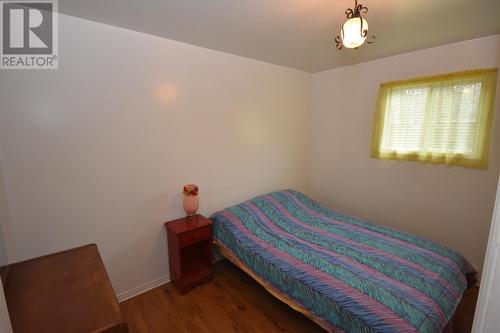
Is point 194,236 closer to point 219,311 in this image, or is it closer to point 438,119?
point 219,311

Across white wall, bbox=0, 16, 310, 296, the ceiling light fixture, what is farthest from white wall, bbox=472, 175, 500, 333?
white wall, bbox=0, 16, 310, 296

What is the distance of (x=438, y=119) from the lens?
2230 millimetres

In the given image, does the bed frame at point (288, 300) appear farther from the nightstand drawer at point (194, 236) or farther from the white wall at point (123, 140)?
the white wall at point (123, 140)

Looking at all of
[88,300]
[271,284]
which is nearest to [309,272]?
[271,284]

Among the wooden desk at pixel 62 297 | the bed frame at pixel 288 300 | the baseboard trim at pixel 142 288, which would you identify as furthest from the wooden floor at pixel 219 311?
the wooden desk at pixel 62 297

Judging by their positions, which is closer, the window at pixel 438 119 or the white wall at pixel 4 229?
the white wall at pixel 4 229

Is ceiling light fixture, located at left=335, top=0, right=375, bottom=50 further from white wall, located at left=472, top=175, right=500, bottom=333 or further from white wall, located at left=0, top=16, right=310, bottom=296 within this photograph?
white wall, located at left=0, top=16, right=310, bottom=296

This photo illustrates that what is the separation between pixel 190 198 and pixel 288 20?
1.74m

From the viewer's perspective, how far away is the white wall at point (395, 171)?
6.82 ft

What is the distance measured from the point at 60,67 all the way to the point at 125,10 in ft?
2.03

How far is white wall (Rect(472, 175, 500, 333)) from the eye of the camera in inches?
26.8

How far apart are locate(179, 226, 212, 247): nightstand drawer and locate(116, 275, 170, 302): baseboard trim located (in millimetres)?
536

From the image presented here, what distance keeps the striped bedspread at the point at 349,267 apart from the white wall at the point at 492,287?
1.69 feet

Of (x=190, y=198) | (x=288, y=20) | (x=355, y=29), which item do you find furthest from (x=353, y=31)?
(x=190, y=198)
